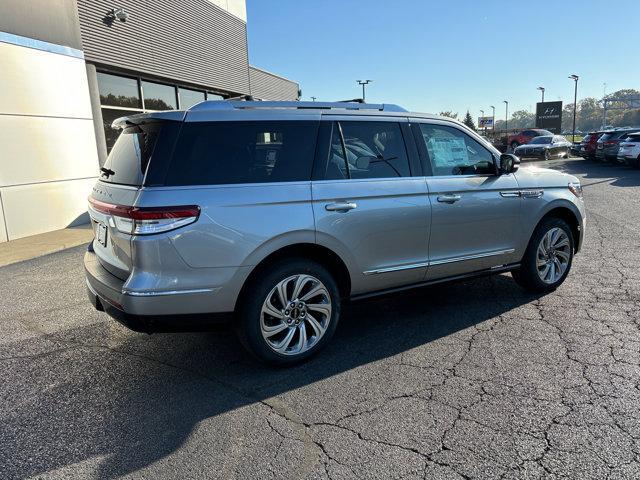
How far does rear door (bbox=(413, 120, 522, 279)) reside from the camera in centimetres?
434

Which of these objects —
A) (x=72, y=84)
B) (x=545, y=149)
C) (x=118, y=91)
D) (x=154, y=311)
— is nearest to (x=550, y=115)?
(x=545, y=149)

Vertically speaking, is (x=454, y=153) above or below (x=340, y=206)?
above

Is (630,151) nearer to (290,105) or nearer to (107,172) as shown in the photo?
(290,105)

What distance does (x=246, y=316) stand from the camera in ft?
11.2

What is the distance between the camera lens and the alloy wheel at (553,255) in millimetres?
5148

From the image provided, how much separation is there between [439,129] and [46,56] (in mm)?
8985

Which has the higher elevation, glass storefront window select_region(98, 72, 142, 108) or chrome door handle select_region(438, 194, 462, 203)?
glass storefront window select_region(98, 72, 142, 108)

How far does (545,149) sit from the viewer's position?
28.2 m

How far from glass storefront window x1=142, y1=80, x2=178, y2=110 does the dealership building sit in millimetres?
→ 30

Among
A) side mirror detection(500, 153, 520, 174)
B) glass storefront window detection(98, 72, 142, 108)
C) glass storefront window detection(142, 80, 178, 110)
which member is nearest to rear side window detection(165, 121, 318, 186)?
side mirror detection(500, 153, 520, 174)

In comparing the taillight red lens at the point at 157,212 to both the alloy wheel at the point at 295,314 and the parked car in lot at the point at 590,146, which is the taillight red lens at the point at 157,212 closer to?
the alloy wheel at the point at 295,314

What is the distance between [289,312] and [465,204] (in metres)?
1.99

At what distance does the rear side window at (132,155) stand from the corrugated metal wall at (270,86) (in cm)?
1826

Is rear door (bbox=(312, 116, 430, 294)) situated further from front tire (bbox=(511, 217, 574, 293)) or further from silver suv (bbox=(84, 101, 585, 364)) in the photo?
front tire (bbox=(511, 217, 574, 293))
